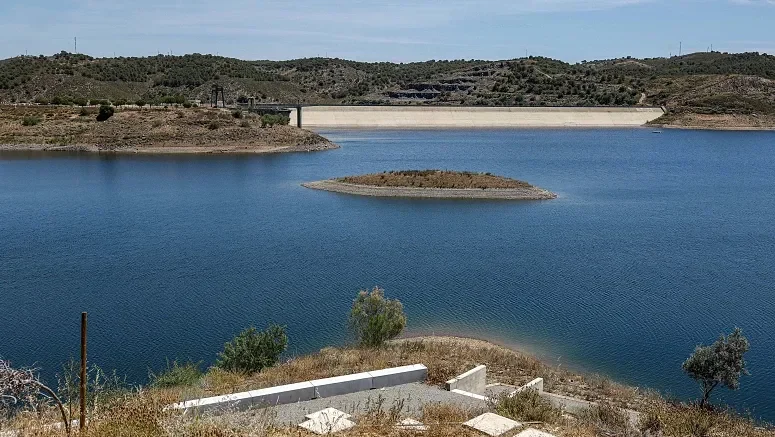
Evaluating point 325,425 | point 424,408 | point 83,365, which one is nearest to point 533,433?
point 424,408

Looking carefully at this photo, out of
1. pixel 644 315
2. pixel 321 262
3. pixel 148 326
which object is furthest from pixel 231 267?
pixel 644 315

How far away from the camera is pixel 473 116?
292ft

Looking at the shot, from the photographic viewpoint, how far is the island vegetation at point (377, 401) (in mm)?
6234

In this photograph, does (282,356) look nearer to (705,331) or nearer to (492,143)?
(705,331)

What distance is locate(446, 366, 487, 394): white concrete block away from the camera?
10039mm

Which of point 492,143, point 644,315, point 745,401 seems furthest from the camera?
point 492,143

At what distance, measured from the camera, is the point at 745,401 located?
43.7 feet

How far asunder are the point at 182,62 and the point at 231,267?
104998 mm

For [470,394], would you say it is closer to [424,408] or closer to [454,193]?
[424,408]

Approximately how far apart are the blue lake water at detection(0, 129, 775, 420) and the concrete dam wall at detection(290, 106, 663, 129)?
3973cm

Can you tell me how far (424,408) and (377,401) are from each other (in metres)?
0.98

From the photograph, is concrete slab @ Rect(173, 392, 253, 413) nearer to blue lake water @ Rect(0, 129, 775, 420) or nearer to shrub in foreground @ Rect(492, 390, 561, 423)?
shrub in foreground @ Rect(492, 390, 561, 423)

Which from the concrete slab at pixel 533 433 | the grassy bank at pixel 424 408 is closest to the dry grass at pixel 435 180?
the grassy bank at pixel 424 408

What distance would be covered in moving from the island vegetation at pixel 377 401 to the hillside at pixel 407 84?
72.0 meters
